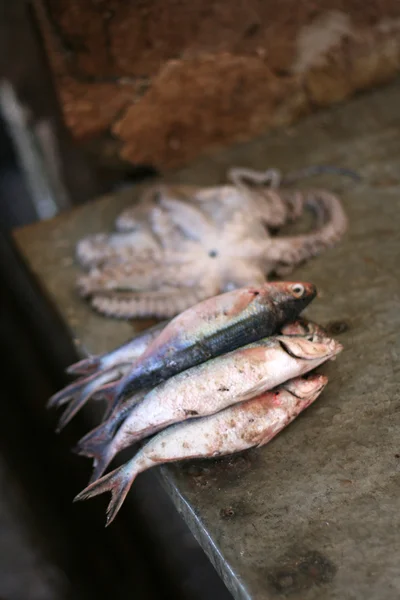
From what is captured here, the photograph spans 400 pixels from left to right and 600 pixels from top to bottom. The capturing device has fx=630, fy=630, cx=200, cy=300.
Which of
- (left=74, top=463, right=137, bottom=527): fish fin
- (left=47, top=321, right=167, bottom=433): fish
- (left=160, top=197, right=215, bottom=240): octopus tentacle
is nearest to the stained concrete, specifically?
(left=74, top=463, right=137, bottom=527): fish fin

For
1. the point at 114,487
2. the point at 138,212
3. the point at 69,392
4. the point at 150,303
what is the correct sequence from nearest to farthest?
1. the point at 114,487
2. the point at 69,392
3. the point at 150,303
4. the point at 138,212

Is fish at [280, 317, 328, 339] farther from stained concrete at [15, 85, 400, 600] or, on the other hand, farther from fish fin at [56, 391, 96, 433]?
fish fin at [56, 391, 96, 433]

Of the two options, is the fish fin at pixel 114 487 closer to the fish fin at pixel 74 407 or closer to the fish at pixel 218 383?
the fish at pixel 218 383

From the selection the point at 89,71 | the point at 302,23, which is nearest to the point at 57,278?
the point at 89,71

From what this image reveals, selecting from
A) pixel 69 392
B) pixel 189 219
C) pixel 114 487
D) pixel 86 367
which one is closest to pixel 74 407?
pixel 69 392

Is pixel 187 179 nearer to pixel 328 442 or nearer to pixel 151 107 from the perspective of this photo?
pixel 151 107

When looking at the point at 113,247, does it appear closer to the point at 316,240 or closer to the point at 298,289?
the point at 316,240

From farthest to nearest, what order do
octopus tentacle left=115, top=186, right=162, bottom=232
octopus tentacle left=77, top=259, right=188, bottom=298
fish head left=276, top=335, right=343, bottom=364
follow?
octopus tentacle left=115, top=186, right=162, bottom=232 < octopus tentacle left=77, top=259, right=188, bottom=298 < fish head left=276, top=335, right=343, bottom=364
